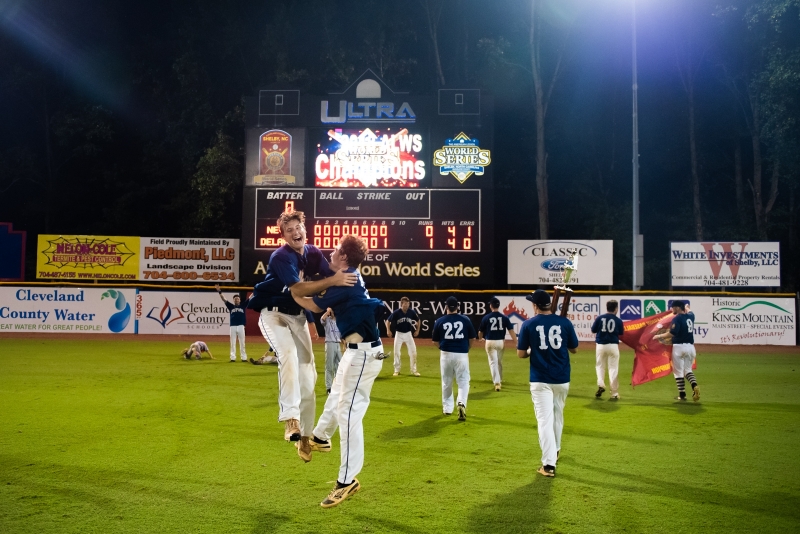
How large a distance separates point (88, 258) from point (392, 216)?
14778 mm

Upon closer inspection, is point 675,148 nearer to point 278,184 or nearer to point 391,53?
point 391,53

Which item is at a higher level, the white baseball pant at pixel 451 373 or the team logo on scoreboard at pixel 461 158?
the team logo on scoreboard at pixel 461 158

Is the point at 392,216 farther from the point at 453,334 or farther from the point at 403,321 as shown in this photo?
the point at 453,334

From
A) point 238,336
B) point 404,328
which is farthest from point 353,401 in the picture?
point 238,336

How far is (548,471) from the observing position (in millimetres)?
8250

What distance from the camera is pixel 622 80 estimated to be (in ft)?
138

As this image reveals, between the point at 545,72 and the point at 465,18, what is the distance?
224 inches

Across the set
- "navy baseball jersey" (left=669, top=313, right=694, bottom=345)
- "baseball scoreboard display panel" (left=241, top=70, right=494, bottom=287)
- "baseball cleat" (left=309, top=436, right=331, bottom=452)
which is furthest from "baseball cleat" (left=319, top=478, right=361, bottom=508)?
"baseball scoreboard display panel" (left=241, top=70, right=494, bottom=287)

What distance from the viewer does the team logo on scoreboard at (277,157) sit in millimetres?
25578

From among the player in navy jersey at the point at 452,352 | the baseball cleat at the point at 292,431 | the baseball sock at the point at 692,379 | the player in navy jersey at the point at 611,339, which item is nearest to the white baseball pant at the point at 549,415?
the baseball cleat at the point at 292,431

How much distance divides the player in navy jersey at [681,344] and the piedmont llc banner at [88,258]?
23.9m

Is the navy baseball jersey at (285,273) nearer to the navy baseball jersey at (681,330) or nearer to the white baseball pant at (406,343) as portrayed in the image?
the navy baseball jersey at (681,330)

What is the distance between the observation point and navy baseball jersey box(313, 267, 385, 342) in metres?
6.56

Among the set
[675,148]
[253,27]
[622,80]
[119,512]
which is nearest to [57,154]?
[253,27]
